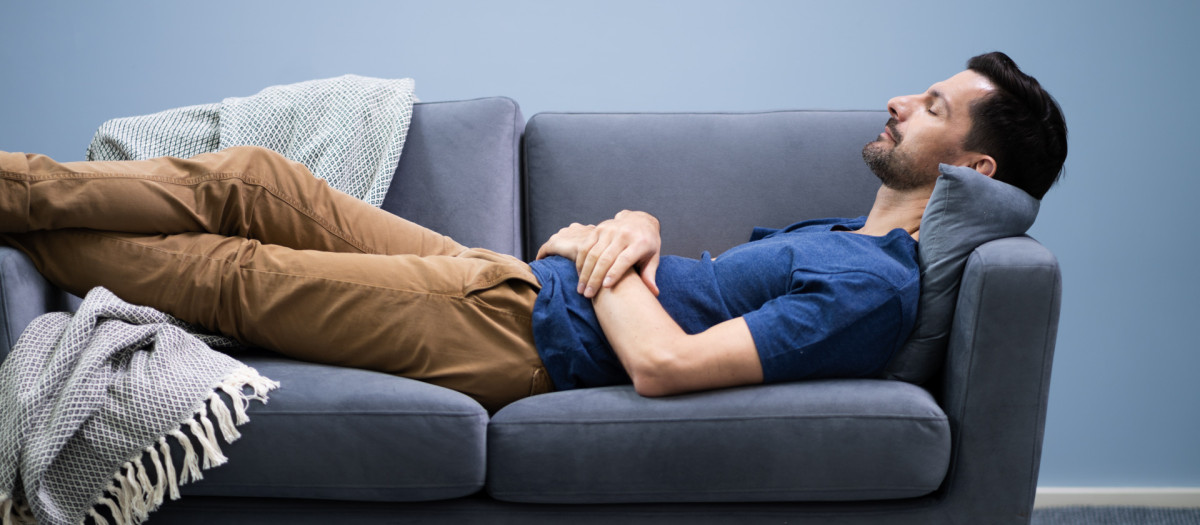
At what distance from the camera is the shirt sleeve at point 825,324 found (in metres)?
1.21

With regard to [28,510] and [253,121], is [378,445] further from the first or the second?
[253,121]

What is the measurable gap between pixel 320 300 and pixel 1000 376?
3.29 ft

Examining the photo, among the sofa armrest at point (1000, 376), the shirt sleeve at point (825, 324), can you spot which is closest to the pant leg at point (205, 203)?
the shirt sleeve at point (825, 324)

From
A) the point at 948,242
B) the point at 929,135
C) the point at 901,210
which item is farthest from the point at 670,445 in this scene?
the point at 929,135

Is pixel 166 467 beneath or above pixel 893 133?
beneath

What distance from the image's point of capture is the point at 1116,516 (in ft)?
7.34

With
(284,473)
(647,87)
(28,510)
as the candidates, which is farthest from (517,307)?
(647,87)

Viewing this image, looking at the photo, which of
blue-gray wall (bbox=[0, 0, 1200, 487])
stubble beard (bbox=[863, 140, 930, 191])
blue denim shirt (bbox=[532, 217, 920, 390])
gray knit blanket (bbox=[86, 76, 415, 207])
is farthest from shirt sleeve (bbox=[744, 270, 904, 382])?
blue-gray wall (bbox=[0, 0, 1200, 487])

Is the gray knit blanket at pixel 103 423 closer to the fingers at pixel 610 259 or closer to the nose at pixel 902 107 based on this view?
the fingers at pixel 610 259

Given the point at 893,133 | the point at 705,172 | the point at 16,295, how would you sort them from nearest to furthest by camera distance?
the point at 16,295 → the point at 893,133 → the point at 705,172

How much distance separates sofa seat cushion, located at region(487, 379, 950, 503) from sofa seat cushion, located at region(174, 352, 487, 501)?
6 centimetres

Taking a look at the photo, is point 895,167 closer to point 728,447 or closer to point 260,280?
point 728,447

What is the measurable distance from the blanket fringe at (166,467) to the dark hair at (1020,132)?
1.27m

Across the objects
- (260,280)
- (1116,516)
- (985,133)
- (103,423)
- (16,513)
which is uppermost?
(985,133)
